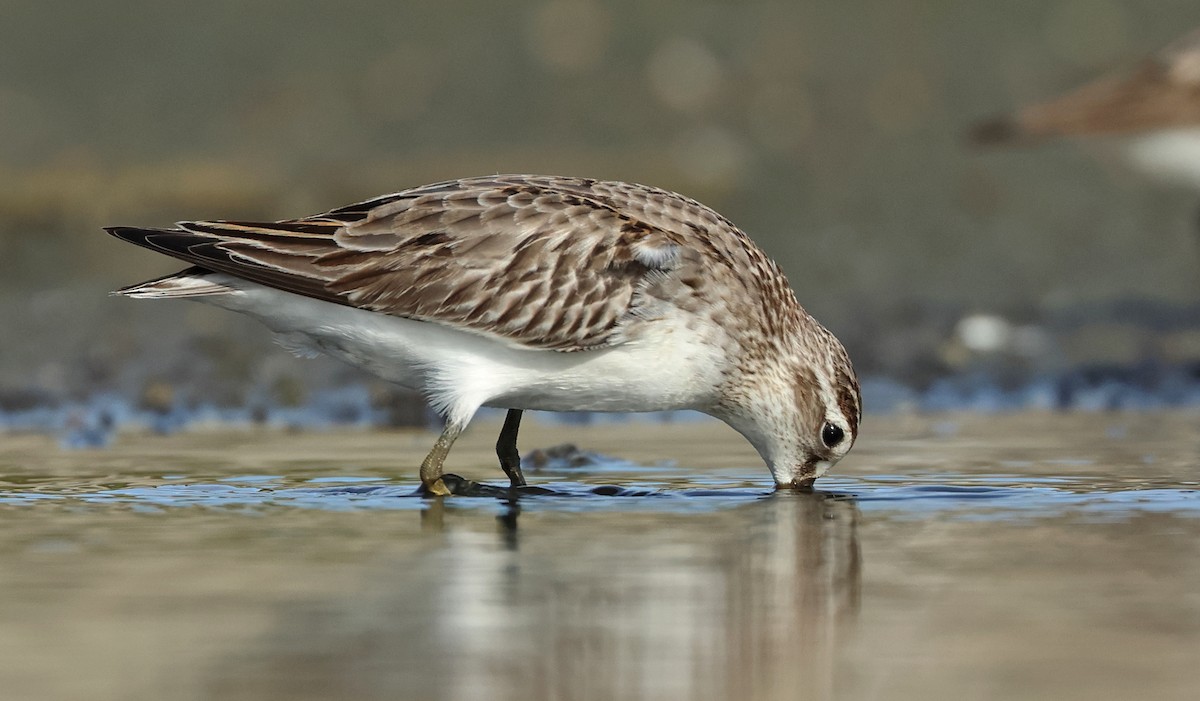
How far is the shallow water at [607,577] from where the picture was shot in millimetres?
4949

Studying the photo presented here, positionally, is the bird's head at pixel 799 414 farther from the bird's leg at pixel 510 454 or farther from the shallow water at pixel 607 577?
the bird's leg at pixel 510 454

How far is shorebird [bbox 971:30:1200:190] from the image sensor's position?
48.6ft

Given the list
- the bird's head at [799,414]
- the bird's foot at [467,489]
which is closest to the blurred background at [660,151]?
the bird's head at [799,414]

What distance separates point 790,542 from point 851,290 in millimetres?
8683

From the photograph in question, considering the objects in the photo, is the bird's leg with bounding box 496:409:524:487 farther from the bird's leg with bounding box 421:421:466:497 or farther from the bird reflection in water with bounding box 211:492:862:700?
the bird reflection in water with bounding box 211:492:862:700

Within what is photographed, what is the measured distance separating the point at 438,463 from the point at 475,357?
51 centimetres

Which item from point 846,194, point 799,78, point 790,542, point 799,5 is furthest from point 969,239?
point 790,542

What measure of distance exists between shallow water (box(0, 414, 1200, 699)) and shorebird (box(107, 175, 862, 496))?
0.52 meters

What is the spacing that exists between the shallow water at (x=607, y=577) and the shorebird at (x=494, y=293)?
516 millimetres

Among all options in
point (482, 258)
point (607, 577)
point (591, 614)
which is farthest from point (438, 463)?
point (591, 614)

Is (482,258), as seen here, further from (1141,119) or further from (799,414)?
(1141,119)

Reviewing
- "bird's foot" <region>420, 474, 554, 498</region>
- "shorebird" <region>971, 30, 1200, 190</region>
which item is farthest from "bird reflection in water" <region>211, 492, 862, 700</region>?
"shorebird" <region>971, 30, 1200, 190</region>

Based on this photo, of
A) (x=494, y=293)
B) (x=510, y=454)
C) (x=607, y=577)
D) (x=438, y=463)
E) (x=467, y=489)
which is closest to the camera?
(x=607, y=577)

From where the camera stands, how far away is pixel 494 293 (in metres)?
8.60
